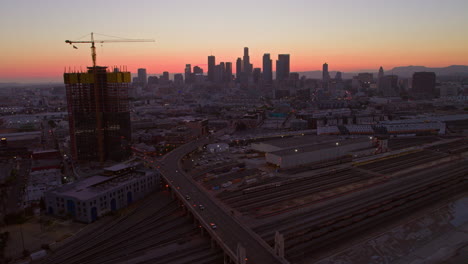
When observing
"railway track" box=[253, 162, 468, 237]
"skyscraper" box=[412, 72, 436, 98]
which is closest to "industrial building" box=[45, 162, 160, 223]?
"railway track" box=[253, 162, 468, 237]

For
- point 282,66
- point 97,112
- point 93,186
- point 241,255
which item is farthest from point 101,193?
point 282,66

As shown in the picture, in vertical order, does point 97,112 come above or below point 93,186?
above

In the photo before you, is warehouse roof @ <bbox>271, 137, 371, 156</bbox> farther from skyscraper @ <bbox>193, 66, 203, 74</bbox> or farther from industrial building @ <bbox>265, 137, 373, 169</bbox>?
skyscraper @ <bbox>193, 66, 203, 74</bbox>

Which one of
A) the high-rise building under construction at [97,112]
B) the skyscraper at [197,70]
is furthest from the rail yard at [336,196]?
the skyscraper at [197,70]

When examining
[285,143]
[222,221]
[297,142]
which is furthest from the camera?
[297,142]

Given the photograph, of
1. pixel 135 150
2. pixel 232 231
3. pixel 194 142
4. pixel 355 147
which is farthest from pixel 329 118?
pixel 232 231

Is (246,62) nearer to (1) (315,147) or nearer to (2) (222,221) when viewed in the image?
(1) (315,147)

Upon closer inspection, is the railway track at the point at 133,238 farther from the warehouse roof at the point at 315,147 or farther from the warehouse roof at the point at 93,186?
the warehouse roof at the point at 315,147
